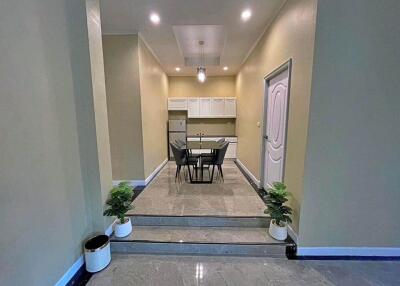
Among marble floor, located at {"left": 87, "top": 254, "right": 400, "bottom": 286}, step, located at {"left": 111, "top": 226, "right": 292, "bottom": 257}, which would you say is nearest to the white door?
step, located at {"left": 111, "top": 226, "right": 292, "bottom": 257}

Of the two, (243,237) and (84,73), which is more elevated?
(84,73)

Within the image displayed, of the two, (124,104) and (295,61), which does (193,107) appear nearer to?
(124,104)

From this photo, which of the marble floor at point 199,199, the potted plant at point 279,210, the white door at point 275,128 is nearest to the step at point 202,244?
the potted plant at point 279,210

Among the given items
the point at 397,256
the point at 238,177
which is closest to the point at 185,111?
the point at 238,177

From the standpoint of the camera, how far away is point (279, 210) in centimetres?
215

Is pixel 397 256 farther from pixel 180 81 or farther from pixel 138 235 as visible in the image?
pixel 180 81

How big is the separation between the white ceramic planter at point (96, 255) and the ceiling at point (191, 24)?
9.55 ft

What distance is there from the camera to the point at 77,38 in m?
1.90

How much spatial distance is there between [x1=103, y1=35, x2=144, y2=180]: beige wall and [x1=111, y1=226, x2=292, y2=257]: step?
159 centimetres

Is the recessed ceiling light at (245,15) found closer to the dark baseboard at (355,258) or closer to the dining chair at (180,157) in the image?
the dining chair at (180,157)

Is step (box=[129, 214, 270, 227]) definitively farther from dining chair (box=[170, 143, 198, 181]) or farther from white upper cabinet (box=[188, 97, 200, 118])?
white upper cabinet (box=[188, 97, 200, 118])

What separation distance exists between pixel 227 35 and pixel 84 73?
2.57 metres

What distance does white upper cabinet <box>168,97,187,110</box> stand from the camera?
632 centimetres

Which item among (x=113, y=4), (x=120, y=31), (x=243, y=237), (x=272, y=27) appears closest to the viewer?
(x=243, y=237)
